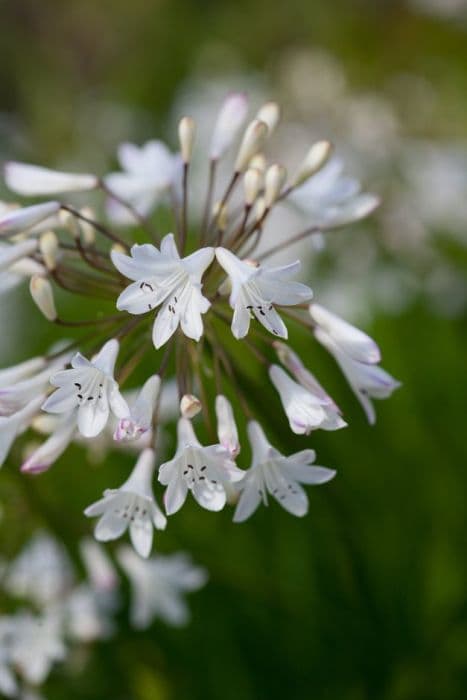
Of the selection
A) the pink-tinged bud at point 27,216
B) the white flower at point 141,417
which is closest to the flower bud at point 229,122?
the pink-tinged bud at point 27,216

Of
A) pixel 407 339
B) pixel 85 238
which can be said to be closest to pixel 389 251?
pixel 407 339

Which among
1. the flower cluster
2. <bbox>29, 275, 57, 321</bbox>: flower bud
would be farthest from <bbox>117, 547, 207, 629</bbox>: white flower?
<bbox>29, 275, 57, 321</bbox>: flower bud

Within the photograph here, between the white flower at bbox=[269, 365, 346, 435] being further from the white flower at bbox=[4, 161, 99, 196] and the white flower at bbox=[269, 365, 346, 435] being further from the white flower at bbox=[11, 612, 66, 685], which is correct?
the white flower at bbox=[11, 612, 66, 685]

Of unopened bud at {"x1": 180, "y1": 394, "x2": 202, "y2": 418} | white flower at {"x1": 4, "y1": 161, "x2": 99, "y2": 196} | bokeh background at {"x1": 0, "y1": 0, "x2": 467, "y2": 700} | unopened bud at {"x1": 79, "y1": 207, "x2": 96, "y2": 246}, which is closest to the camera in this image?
unopened bud at {"x1": 180, "y1": 394, "x2": 202, "y2": 418}

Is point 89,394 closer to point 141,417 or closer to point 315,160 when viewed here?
point 141,417

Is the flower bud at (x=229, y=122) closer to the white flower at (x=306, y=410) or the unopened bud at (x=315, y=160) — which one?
the unopened bud at (x=315, y=160)

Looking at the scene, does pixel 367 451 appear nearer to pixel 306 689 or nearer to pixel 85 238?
pixel 306 689
